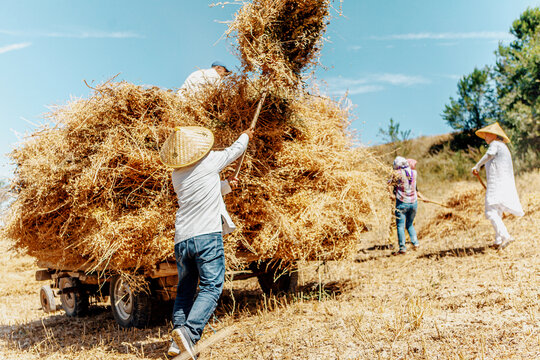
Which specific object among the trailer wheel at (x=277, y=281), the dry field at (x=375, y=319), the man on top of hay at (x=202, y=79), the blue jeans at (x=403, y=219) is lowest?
the dry field at (x=375, y=319)

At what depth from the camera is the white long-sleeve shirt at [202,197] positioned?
3.38 m

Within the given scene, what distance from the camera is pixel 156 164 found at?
3984 millimetres

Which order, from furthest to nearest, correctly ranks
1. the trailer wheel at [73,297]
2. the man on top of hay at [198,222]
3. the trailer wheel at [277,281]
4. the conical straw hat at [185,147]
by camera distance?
the trailer wheel at [73,297] → the trailer wheel at [277,281] → the conical straw hat at [185,147] → the man on top of hay at [198,222]

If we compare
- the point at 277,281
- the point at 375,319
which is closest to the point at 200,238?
the point at 375,319

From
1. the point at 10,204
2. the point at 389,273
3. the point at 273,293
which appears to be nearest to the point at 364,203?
the point at 273,293

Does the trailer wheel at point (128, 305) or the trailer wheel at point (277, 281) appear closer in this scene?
the trailer wheel at point (128, 305)

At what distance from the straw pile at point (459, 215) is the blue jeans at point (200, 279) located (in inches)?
261

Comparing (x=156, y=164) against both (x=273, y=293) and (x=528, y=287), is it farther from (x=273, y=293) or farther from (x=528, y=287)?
(x=528, y=287)

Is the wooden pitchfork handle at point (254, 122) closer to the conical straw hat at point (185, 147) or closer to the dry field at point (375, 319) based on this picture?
the conical straw hat at point (185, 147)

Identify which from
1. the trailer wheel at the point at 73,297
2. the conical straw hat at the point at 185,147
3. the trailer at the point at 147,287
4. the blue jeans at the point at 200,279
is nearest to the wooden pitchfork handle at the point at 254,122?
the conical straw hat at the point at 185,147

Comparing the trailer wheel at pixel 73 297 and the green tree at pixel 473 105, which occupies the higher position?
the green tree at pixel 473 105

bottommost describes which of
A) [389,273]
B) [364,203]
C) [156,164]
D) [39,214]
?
[389,273]

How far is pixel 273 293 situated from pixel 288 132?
6.63 ft

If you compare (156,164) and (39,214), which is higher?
(156,164)
